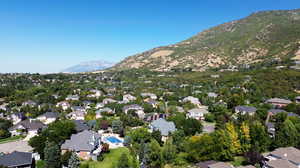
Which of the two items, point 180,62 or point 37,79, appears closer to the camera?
point 37,79

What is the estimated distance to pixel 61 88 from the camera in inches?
3046

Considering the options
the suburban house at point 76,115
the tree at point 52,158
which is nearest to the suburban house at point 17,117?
the suburban house at point 76,115

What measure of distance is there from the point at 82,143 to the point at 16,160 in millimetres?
7288

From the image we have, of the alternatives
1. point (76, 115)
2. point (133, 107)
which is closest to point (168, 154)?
point (133, 107)

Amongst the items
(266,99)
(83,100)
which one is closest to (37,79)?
(83,100)

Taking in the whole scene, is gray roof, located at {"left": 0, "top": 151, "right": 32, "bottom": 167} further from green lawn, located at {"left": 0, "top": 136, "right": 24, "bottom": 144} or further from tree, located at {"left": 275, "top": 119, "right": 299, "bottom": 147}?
tree, located at {"left": 275, "top": 119, "right": 299, "bottom": 147}

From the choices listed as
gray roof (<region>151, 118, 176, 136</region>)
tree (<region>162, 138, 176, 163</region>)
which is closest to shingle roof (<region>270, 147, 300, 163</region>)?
tree (<region>162, 138, 176, 163</region>)

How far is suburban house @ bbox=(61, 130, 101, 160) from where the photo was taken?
83.6 ft

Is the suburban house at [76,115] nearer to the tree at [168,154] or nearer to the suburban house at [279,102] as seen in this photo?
the tree at [168,154]

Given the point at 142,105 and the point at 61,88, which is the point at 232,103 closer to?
the point at 142,105

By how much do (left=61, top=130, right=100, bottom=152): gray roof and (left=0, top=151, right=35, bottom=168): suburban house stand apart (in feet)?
14.3

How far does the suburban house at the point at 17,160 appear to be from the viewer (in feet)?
69.8

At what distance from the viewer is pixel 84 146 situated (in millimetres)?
25984

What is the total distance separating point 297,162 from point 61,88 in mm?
75127
